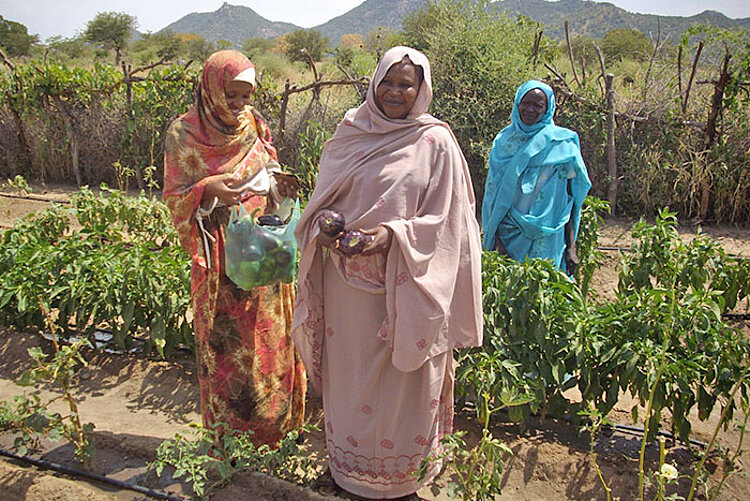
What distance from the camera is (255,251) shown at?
246 cm

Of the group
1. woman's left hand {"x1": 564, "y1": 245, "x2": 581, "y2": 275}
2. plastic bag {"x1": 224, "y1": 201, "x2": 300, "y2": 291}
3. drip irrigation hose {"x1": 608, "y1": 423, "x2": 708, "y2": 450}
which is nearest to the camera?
plastic bag {"x1": 224, "y1": 201, "x2": 300, "y2": 291}

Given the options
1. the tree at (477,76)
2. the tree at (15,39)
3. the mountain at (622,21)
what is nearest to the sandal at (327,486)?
the tree at (477,76)

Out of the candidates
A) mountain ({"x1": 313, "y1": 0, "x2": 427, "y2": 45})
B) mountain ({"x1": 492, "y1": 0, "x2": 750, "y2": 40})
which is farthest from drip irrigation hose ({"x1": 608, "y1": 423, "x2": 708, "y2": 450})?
mountain ({"x1": 313, "y1": 0, "x2": 427, "y2": 45})

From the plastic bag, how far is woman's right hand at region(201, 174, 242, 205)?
0.47 ft

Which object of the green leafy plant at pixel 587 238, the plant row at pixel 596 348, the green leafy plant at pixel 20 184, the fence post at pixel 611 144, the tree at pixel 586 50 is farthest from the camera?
the tree at pixel 586 50

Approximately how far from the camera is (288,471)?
2490 mm

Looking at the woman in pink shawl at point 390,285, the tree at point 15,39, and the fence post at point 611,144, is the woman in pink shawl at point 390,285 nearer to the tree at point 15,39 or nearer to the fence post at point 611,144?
the fence post at point 611,144

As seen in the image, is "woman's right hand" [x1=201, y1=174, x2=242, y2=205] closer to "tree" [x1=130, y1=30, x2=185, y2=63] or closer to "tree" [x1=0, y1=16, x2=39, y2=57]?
"tree" [x1=130, y1=30, x2=185, y2=63]

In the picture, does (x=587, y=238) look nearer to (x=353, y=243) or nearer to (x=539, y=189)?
(x=539, y=189)

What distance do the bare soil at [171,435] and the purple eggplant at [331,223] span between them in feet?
3.05

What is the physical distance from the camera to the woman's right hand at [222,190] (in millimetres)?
2658

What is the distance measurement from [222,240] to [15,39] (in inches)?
1395

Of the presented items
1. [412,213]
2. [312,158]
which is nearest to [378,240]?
[412,213]

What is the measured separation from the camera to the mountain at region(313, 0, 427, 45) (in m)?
88.9
